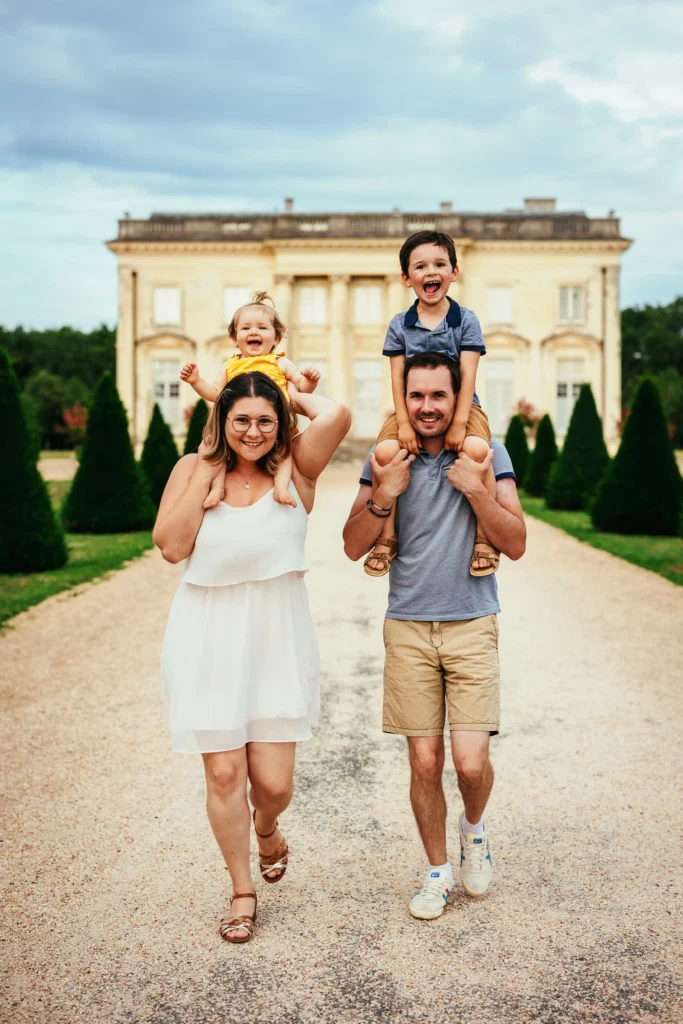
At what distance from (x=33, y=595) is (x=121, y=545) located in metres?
3.84

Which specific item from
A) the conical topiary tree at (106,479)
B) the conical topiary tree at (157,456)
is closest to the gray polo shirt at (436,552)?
the conical topiary tree at (106,479)

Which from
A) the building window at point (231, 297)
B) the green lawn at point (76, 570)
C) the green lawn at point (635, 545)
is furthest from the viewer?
the building window at point (231, 297)

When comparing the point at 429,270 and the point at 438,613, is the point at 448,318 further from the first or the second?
the point at 438,613

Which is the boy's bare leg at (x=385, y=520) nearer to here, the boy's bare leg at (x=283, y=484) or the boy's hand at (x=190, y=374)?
the boy's bare leg at (x=283, y=484)

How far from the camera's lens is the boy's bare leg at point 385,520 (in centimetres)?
307

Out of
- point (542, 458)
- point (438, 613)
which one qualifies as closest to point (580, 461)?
point (542, 458)

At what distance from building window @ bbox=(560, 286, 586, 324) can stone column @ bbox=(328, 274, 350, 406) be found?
28.6 feet

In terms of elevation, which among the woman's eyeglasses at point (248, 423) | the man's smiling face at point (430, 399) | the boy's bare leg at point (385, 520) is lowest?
the boy's bare leg at point (385, 520)

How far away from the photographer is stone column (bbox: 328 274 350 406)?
38.8m

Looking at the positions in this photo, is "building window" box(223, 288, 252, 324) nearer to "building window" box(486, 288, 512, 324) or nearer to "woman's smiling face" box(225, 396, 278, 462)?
"building window" box(486, 288, 512, 324)

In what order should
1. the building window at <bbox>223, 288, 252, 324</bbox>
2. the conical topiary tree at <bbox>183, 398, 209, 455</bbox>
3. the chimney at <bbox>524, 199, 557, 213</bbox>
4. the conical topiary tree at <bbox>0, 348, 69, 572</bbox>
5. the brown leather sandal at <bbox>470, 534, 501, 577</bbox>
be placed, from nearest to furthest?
the brown leather sandal at <bbox>470, 534, 501, 577</bbox> < the conical topiary tree at <bbox>0, 348, 69, 572</bbox> < the conical topiary tree at <bbox>183, 398, 209, 455</bbox> < the building window at <bbox>223, 288, 252, 324</bbox> < the chimney at <bbox>524, 199, 557, 213</bbox>

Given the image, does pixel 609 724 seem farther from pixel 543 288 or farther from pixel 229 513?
pixel 543 288

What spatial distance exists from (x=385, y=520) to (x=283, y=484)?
35 cm

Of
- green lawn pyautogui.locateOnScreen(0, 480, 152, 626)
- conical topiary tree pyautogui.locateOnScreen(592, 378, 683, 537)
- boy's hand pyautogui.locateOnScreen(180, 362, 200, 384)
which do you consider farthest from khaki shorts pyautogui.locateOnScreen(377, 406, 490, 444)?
conical topiary tree pyautogui.locateOnScreen(592, 378, 683, 537)
